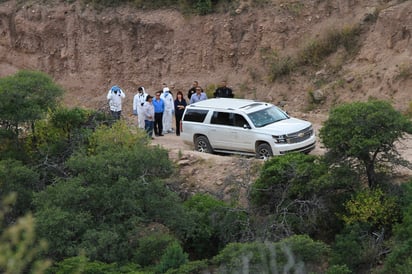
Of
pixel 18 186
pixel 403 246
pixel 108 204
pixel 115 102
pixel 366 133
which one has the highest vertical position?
pixel 115 102

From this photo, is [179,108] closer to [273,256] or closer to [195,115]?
[195,115]

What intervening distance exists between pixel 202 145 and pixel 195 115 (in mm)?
840

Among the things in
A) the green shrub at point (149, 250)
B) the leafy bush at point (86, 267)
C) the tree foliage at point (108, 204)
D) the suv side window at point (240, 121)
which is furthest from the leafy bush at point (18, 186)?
the suv side window at point (240, 121)

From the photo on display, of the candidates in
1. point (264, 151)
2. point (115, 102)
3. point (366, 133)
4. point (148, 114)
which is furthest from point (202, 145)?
point (366, 133)

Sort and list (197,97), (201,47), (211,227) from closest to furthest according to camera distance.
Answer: (211,227) < (197,97) < (201,47)

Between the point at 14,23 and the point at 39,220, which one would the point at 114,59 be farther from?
the point at 39,220

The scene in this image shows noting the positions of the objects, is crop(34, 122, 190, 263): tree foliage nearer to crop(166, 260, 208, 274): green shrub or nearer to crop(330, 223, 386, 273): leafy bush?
crop(166, 260, 208, 274): green shrub

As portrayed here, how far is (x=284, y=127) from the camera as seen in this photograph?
21.1m

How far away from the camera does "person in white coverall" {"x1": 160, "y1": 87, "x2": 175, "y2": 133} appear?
24.5 metres

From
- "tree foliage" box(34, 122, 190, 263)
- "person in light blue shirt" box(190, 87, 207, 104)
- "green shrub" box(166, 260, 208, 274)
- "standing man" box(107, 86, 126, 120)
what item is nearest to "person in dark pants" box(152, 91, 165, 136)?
"person in light blue shirt" box(190, 87, 207, 104)

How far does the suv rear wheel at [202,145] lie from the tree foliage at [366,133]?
4.27m

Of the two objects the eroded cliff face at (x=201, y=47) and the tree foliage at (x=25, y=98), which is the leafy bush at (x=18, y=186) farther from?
the eroded cliff face at (x=201, y=47)

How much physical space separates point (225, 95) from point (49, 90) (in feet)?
18.7

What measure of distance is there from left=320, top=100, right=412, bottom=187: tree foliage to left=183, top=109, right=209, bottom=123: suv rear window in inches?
171
